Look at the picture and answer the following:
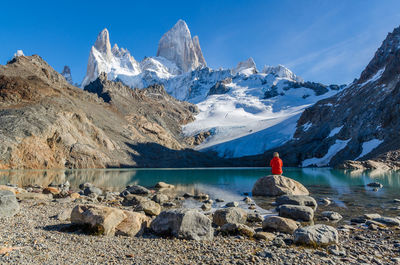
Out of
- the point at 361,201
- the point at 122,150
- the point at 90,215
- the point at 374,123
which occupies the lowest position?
the point at 361,201

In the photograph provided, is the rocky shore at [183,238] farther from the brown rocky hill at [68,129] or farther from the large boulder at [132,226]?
the brown rocky hill at [68,129]

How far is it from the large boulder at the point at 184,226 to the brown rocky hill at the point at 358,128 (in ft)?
208

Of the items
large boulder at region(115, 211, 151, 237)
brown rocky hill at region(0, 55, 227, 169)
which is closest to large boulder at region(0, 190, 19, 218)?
large boulder at region(115, 211, 151, 237)

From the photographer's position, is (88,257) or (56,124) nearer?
(88,257)

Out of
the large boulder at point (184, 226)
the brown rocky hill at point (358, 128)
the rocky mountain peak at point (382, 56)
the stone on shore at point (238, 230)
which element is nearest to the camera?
the large boulder at point (184, 226)

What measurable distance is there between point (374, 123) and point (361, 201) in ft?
267

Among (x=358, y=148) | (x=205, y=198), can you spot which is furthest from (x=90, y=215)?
(x=358, y=148)

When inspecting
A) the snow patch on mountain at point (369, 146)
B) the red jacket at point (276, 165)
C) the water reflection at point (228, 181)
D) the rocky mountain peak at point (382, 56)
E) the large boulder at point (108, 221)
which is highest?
the rocky mountain peak at point (382, 56)

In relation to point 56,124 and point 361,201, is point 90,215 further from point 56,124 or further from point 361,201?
point 56,124

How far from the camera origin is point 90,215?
32.9ft

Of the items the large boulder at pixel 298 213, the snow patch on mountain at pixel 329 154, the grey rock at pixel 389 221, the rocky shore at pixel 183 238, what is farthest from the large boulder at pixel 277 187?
the snow patch on mountain at pixel 329 154

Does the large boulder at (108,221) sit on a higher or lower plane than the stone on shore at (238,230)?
higher

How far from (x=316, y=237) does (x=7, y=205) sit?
1185 centimetres

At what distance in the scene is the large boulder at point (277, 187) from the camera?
21.4 meters
